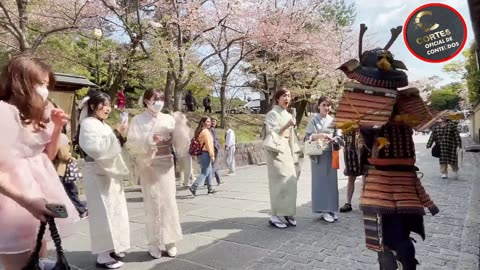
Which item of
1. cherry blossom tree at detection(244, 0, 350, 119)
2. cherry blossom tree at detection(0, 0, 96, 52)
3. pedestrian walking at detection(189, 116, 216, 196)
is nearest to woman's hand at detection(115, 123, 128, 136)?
pedestrian walking at detection(189, 116, 216, 196)

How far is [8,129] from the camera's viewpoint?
5.73 feet

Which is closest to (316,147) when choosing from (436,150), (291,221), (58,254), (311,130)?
(311,130)

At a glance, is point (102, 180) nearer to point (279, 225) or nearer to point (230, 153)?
point (279, 225)

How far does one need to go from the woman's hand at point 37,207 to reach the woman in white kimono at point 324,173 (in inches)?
151

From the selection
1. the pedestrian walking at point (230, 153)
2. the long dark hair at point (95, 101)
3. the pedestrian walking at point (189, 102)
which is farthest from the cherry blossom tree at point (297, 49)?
the long dark hair at point (95, 101)

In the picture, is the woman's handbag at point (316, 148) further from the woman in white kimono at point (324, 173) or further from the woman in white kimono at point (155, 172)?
the woman in white kimono at point (155, 172)

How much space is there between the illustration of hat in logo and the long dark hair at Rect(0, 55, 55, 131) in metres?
1.98

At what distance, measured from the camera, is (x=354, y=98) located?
2.59m

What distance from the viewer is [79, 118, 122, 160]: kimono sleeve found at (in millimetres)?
3355

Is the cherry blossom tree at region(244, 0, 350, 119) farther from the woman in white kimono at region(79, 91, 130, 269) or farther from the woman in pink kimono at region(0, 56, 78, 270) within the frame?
the woman in pink kimono at region(0, 56, 78, 270)

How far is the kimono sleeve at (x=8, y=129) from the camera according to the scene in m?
1.72

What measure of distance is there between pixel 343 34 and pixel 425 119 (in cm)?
2080

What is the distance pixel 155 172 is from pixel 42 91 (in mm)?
1898

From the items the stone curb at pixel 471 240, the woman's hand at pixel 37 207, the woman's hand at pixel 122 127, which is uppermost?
the woman's hand at pixel 122 127
